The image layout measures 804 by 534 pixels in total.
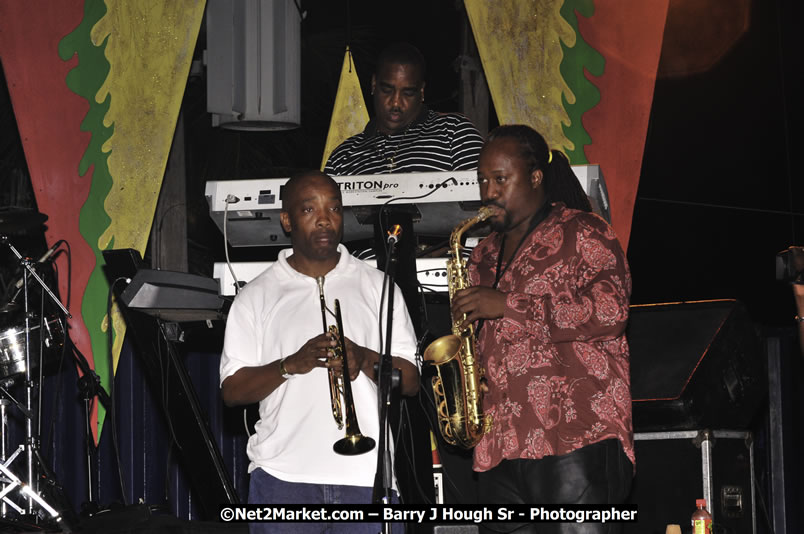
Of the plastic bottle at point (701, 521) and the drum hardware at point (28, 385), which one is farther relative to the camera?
the drum hardware at point (28, 385)

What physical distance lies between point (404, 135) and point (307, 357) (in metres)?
2.22

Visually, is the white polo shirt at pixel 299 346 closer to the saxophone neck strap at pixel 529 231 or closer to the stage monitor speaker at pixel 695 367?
the saxophone neck strap at pixel 529 231

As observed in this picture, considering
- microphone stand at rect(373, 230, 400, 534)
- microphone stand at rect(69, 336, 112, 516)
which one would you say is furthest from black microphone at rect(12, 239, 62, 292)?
microphone stand at rect(373, 230, 400, 534)

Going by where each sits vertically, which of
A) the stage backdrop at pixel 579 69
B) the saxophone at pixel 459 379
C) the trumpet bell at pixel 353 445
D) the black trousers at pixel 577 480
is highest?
the stage backdrop at pixel 579 69

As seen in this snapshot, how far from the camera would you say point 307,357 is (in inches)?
Answer: 138

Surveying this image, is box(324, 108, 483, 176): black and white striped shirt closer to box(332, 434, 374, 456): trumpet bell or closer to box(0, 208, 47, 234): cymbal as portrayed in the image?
box(332, 434, 374, 456): trumpet bell

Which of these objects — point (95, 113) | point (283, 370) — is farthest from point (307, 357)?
point (95, 113)

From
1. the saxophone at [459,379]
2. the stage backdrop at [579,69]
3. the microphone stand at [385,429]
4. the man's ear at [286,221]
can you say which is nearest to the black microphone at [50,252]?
the stage backdrop at [579,69]

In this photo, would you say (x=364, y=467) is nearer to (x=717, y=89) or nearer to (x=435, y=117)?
(x=435, y=117)

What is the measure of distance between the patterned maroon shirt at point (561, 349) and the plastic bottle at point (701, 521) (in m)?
0.98

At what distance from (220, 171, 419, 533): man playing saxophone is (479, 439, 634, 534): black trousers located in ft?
1.75

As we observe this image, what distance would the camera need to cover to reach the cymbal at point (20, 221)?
21.6ft

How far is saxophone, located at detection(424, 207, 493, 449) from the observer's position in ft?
13.0

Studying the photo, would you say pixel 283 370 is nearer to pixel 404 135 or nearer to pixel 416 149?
pixel 416 149
